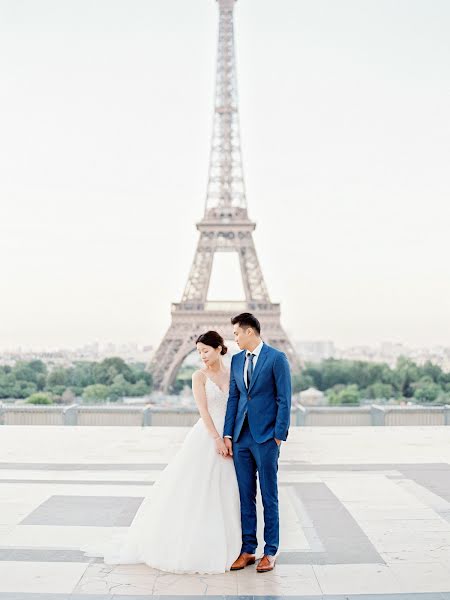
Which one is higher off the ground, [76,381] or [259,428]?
[259,428]

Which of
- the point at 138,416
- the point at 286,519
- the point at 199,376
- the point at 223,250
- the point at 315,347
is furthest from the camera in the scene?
the point at 315,347

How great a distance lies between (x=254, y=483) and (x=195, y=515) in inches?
17.0


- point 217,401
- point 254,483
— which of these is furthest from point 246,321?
point 254,483

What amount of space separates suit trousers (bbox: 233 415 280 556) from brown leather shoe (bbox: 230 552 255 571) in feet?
0.11

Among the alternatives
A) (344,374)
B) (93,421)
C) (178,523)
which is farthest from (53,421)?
(344,374)

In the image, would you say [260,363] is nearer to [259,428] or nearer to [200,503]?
[259,428]

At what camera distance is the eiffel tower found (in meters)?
41.7

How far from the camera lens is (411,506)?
281 inches

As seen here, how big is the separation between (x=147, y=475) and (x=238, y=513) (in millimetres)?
4011

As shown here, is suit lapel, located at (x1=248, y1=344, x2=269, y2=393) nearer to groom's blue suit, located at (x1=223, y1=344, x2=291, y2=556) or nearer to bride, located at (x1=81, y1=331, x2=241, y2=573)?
groom's blue suit, located at (x1=223, y1=344, x2=291, y2=556)

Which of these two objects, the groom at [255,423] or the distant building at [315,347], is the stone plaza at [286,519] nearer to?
the groom at [255,423]

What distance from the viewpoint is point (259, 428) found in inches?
190

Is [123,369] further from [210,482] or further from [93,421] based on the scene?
[210,482]

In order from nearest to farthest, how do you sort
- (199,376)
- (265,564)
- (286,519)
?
(265,564)
(199,376)
(286,519)
